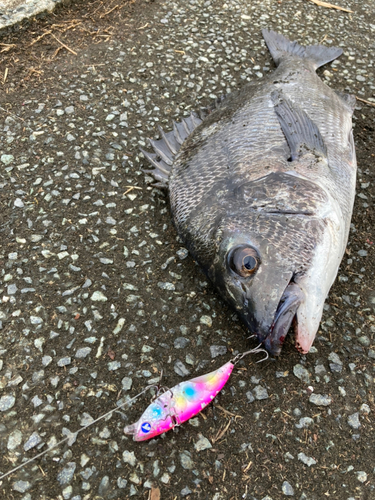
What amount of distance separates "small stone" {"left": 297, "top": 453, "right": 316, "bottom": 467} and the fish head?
24.1 inches

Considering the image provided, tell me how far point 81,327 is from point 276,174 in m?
1.82

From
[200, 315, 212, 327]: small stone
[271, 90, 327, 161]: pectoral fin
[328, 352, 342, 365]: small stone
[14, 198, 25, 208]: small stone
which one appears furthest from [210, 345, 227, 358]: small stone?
[14, 198, 25, 208]: small stone

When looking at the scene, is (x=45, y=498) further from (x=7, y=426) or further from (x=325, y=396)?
(x=325, y=396)

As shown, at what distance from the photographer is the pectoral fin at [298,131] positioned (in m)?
3.00

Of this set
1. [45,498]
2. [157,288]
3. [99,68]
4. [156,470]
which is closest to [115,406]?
[156,470]

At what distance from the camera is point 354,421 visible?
2436 millimetres

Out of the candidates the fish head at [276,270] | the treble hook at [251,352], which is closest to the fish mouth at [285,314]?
the fish head at [276,270]

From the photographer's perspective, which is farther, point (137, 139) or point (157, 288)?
point (137, 139)

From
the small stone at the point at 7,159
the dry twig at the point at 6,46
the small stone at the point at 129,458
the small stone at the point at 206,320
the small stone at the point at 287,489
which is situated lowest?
the small stone at the point at 287,489

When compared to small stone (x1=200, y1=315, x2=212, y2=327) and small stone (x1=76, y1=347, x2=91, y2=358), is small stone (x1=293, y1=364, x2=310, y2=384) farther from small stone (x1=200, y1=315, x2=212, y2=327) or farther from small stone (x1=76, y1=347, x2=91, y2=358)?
small stone (x1=76, y1=347, x2=91, y2=358)

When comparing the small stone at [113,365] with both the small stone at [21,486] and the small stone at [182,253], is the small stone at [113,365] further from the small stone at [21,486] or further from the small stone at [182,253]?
the small stone at [182,253]

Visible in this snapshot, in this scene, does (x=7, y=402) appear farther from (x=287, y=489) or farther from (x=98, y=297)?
(x=287, y=489)

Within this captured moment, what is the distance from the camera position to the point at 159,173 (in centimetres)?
340

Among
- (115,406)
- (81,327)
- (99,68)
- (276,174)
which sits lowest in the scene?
(115,406)
